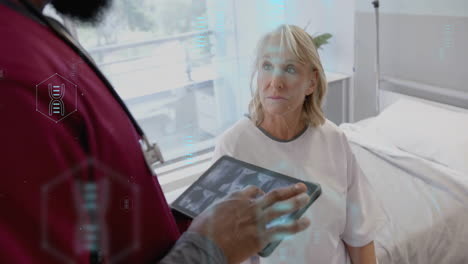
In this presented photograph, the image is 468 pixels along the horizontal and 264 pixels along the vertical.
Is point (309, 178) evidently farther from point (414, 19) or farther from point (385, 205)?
point (414, 19)

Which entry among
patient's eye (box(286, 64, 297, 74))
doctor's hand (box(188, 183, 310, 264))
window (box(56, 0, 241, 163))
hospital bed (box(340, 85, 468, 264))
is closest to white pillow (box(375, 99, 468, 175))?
hospital bed (box(340, 85, 468, 264))

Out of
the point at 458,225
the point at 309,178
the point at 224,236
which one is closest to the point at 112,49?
the point at 309,178

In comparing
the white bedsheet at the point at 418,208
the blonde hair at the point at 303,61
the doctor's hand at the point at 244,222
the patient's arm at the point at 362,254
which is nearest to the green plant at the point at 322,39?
the white bedsheet at the point at 418,208

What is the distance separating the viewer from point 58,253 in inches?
15.7

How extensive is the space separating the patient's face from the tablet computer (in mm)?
440

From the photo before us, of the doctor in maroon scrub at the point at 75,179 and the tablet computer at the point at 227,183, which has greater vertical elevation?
the doctor in maroon scrub at the point at 75,179

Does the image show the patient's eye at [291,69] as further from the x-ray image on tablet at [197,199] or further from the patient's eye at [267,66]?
the x-ray image on tablet at [197,199]

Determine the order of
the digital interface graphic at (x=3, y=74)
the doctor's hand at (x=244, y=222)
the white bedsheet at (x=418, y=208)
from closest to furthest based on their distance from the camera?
the digital interface graphic at (x=3, y=74) → the doctor's hand at (x=244, y=222) → the white bedsheet at (x=418, y=208)

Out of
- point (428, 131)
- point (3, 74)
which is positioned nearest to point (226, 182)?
point (3, 74)

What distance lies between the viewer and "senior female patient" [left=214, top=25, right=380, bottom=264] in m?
1.23
